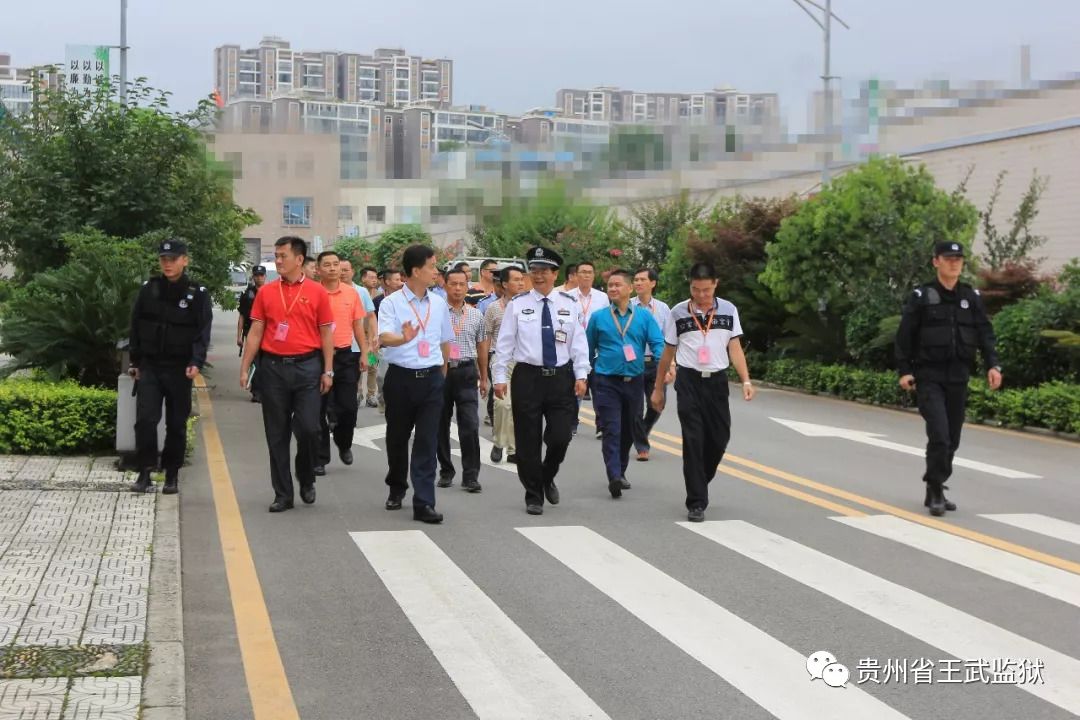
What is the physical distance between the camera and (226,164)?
2166 centimetres

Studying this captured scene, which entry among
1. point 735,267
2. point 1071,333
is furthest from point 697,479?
point 735,267

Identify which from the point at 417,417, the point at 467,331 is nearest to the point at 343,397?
A: the point at 467,331

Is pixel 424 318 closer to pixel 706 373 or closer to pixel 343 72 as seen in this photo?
pixel 706 373

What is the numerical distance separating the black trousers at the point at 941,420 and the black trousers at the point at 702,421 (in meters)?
1.53

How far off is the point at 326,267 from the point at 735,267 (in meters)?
15.7

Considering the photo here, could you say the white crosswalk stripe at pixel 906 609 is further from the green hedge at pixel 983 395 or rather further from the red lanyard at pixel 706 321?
the green hedge at pixel 983 395

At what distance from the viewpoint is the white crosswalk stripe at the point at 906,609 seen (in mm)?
6066

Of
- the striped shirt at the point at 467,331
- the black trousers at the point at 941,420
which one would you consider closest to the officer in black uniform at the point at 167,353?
the striped shirt at the point at 467,331

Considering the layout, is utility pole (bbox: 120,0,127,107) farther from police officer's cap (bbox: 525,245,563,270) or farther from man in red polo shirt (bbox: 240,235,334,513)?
police officer's cap (bbox: 525,245,563,270)

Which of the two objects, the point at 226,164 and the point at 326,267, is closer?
the point at 326,267

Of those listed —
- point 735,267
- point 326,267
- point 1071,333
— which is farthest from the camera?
point 735,267

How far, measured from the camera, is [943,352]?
34.0ft

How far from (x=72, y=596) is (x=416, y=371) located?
3482mm

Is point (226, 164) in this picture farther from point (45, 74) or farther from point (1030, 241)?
point (1030, 241)
